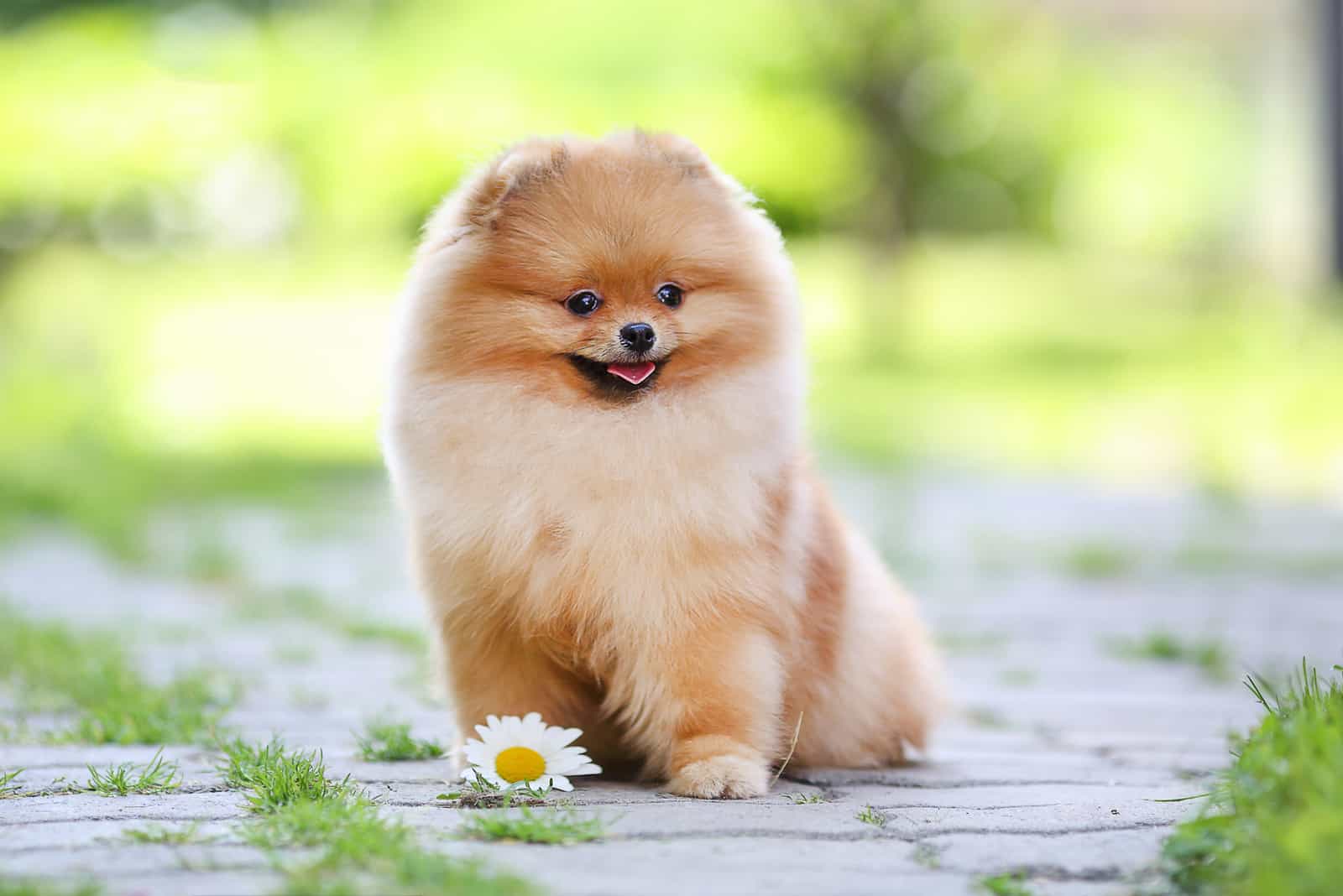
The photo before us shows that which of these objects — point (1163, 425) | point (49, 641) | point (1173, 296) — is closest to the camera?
point (49, 641)

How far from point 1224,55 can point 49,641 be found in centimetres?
2044

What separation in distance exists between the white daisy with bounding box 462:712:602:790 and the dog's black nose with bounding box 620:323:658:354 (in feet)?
2.36

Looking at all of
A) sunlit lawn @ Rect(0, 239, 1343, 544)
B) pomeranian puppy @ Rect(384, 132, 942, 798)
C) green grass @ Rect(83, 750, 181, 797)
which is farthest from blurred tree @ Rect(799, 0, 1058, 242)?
green grass @ Rect(83, 750, 181, 797)

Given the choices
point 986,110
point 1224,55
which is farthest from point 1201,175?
point 986,110

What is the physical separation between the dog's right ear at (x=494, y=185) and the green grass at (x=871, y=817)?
4.23 feet

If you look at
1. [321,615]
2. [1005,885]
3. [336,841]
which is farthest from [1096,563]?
[336,841]

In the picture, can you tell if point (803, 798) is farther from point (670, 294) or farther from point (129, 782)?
point (129, 782)

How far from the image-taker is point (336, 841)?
7.23 feet

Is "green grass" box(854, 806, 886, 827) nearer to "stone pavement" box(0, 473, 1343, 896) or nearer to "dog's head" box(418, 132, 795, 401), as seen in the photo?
"stone pavement" box(0, 473, 1343, 896)

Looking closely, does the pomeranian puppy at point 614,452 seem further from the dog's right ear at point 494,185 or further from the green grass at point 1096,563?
the green grass at point 1096,563

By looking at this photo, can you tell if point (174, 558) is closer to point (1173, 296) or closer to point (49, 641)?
point (49, 641)

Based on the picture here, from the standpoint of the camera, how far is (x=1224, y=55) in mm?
21281

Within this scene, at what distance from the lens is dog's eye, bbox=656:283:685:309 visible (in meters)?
2.72

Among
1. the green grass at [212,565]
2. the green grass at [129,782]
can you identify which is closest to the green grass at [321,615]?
the green grass at [212,565]
